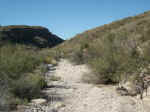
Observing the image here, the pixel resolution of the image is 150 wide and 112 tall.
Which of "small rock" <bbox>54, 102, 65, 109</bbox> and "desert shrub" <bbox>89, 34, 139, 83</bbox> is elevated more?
"desert shrub" <bbox>89, 34, 139, 83</bbox>

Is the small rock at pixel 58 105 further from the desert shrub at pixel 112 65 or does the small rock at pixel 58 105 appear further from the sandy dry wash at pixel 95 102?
the desert shrub at pixel 112 65

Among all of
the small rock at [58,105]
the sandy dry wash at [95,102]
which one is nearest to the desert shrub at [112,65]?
the sandy dry wash at [95,102]

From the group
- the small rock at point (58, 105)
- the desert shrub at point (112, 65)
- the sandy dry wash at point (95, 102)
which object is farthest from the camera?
the desert shrub at point (112, 65)

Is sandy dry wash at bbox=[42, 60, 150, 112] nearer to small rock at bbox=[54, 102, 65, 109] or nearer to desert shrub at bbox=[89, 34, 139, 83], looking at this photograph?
small rock at bbox=[54, 102, 65, 109]

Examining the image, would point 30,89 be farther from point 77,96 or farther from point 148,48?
point 148,48

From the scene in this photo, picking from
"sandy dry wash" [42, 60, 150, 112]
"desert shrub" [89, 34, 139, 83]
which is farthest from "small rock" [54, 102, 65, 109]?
"desert shrub" [89, 34, 139, 83]

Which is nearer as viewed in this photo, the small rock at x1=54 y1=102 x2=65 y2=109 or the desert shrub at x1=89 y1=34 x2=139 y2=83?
the small rock at x1=54 y1=102 x2=65 y2=109

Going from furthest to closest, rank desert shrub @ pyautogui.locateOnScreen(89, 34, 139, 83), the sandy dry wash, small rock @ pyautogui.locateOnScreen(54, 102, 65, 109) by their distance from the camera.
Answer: desert shrub @ pyautogui.locateOnScreen(89, 34, 139, 83)
small rock @ pyautogui.locateOnScreen(54, 102, 65, 109)
the sandy dry wash

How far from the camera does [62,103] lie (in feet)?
19.7

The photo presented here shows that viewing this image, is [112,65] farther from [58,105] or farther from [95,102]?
[58,105]

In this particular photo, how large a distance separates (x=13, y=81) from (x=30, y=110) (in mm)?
1654

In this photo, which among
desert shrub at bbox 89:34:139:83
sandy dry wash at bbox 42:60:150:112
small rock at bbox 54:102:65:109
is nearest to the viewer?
sandy dry wash at bbox 42:60:150:112

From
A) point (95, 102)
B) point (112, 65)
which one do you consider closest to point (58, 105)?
point (95, 102)

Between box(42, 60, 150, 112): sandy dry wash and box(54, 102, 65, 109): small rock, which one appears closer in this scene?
box(42, 60, 150, 112): sandy dry wash
